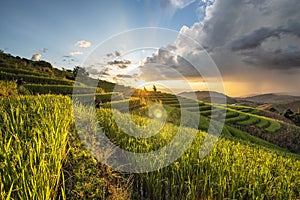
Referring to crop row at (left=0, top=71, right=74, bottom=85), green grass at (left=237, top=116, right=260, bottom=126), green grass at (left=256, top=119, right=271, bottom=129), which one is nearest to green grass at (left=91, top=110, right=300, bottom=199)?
crop row at (left=0, top=71, right=74, bottom=85)

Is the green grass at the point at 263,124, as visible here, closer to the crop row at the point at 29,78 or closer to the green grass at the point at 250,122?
the green grass at the point at 250,122

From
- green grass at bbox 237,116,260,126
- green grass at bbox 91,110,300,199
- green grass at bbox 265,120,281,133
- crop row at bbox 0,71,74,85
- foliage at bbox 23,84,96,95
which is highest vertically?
crop row at bbox 0,71,74,85

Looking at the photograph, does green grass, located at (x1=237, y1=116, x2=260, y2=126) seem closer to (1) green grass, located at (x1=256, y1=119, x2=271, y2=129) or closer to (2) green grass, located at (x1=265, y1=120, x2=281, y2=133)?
(1) green grass, located at (x1=256, y1=119, x2=271, y2=129)

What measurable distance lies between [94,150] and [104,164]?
1.20 feet

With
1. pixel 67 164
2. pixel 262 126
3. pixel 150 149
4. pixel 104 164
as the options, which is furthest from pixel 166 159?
pixel 262 126

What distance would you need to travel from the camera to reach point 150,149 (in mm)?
3979

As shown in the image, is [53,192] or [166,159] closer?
[53,192]

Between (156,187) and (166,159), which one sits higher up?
(166,159)

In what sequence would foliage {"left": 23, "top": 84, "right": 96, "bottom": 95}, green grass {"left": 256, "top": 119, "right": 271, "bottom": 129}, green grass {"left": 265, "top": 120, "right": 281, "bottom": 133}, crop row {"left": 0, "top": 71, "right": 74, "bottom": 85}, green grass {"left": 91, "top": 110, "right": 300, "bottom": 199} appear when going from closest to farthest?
green grass {"left": 91, "top": 110, "right": 300, "bottom": 199}
foliage {"left": 23, "top": 84, "right": 96, "bottom": 95}
crop row {"left": 0, "top": 71, "right": 74, "bottom": 85}
green grass {"left": 265, "top": 120, "right": 281, "bottom": 133}
green grass {"left": 256, "top": 119, "right": 271, "bottom": 129}

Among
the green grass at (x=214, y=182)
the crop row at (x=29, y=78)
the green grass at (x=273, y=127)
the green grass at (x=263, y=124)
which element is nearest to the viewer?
the green grass at (x=214, y=182)

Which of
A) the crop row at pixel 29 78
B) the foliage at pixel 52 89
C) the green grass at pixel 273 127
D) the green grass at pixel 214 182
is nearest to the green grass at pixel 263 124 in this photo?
the green grass at pixel 273 127

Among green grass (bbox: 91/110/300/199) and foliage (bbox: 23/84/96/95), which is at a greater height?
foliage (bbox: 23/84/96/95)

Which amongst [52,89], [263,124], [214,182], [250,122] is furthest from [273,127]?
[214,182]

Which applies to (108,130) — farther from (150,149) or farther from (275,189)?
(275,189)
